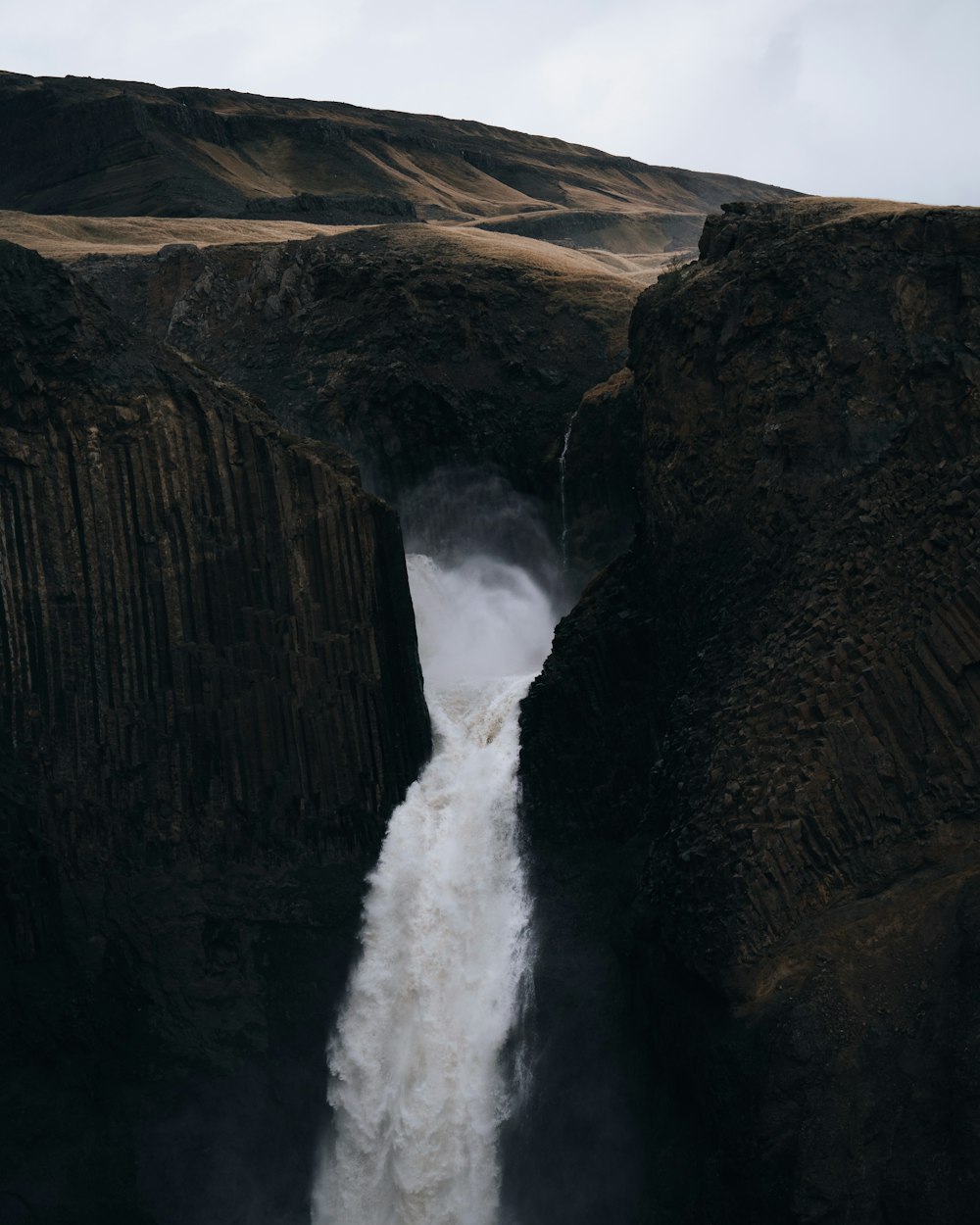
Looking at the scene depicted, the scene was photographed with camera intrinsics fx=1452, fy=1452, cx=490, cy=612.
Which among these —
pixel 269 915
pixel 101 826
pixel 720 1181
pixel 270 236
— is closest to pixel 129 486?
pixel 101 826

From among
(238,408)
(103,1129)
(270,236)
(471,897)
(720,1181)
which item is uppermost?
(270,236)

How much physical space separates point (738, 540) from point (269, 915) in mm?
11106

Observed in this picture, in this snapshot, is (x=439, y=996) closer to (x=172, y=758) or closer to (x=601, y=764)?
(x=601, y=764)

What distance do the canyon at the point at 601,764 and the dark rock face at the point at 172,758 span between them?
66mm

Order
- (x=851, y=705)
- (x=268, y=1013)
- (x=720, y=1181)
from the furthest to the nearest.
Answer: (x=268, y=1013) → (x=851, y=705) → (x=720, y=1181)

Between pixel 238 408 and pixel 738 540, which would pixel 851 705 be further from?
pixel 238 408

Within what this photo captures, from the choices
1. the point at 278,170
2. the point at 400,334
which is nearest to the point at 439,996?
the point at 400,334

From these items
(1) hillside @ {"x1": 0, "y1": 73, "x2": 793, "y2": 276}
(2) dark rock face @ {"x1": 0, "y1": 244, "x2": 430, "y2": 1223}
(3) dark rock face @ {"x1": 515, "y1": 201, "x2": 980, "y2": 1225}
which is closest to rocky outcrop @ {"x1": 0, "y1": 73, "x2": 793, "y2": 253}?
(1) hillside @ {"x1": 0, "y1": 73, "x2": 793, "y2": 276}

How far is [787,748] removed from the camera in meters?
23.2

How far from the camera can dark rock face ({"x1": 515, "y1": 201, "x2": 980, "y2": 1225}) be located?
20.5m

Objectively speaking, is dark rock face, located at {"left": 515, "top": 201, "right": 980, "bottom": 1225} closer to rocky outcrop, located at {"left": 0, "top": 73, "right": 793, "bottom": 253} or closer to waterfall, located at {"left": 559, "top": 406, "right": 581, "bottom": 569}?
waterfall, located at {"left": 559, "top": 406, "right": 581, "bottom": 569}

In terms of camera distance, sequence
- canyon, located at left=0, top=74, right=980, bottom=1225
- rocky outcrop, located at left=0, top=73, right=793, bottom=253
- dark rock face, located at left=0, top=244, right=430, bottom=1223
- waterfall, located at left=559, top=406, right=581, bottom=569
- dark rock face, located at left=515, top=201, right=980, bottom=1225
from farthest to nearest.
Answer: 1. rocky outcrop, located at left=0, top=73, right=793, bottom=253
2. waterfall, located at left=559, top=406, right=581, bottom=569
3. dark rock face, located at left=0, top=244, right=430, bottom=1223
4. canyon, located at left=0, top=74, right=980, bottom=1225
5. dark rock face, located at left=515, top=201, right=980, bottom=1225

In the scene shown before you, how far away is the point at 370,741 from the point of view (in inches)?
1139

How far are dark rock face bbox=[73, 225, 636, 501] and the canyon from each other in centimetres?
874
